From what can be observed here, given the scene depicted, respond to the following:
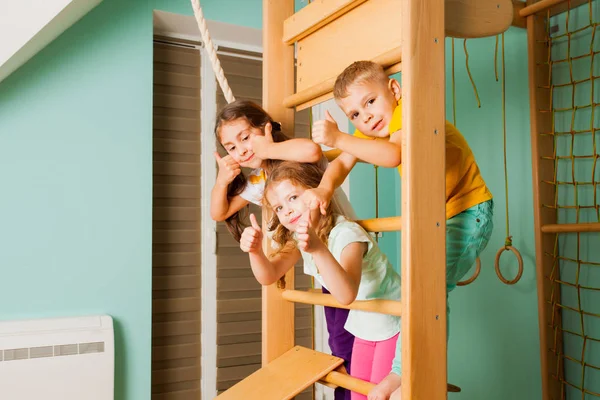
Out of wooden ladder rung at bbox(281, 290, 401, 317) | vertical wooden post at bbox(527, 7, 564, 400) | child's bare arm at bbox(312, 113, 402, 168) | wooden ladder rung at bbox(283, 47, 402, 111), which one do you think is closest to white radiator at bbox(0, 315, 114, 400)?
wooden ladder rung at bbox(281, 290, 401, 317)

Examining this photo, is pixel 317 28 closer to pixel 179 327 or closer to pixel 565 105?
pixel 565 105

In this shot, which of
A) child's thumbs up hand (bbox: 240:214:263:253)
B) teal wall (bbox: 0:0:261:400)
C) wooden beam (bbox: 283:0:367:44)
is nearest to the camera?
child's thumbs up hand (bbox: 240:214:263:253)

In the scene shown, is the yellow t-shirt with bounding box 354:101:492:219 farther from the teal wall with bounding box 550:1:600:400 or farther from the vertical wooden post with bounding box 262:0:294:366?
the teal wall with bounding box 550:1:600:400

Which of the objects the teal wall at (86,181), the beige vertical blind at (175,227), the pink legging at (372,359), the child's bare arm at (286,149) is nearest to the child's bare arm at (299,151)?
the child's bare arm at (286,149)

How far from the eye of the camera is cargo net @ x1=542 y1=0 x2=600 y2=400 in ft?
8.20

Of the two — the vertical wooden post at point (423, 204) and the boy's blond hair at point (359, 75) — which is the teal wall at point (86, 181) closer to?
the boy's blond hair at point (359, 75)

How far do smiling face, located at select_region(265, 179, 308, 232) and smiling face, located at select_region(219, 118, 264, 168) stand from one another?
0.17 meters

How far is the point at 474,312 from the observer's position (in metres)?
3.06

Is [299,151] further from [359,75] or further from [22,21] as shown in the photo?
[22,21]

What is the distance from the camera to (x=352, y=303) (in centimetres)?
154

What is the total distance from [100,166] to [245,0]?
3.76 ft

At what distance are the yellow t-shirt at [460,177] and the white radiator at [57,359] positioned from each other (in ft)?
5.16

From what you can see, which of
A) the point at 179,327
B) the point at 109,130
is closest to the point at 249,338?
the point at 179,327

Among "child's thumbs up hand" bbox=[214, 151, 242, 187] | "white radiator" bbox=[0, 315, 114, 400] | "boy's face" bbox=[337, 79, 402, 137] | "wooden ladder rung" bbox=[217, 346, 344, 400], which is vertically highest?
"boy's face" bbox=[337, 79, 402, 137]
